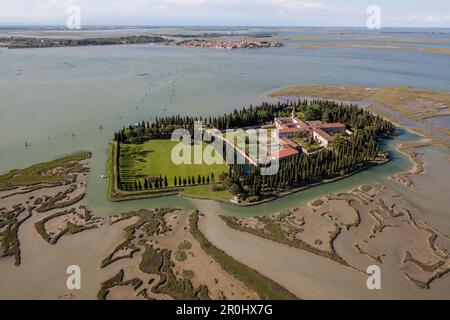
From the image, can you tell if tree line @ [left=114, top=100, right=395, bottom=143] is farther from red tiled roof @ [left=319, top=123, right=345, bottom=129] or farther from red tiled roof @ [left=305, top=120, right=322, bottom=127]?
red tiled roof @ [left=319, top=123, right=345, bottom=129]

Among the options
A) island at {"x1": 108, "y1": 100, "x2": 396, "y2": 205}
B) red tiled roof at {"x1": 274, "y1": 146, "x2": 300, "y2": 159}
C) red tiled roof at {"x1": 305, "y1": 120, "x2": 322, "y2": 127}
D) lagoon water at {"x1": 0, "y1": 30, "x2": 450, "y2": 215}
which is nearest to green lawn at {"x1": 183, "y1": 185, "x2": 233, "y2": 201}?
island at {"x1": 108, "y1": 100, "x2": 396, "y2": 205}

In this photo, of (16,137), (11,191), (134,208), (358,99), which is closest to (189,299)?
(134,208)

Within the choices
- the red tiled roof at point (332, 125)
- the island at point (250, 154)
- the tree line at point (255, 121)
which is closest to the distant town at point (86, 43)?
the tree line at point (255, 121)

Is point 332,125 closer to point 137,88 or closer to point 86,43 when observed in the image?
point 137,88

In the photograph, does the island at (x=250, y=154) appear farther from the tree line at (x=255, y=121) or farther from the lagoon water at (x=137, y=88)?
the lagoon water at (x=137, y=88)

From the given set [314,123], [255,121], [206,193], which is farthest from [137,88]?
[206,193]

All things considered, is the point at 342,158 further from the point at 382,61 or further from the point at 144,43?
the point at 144,43
